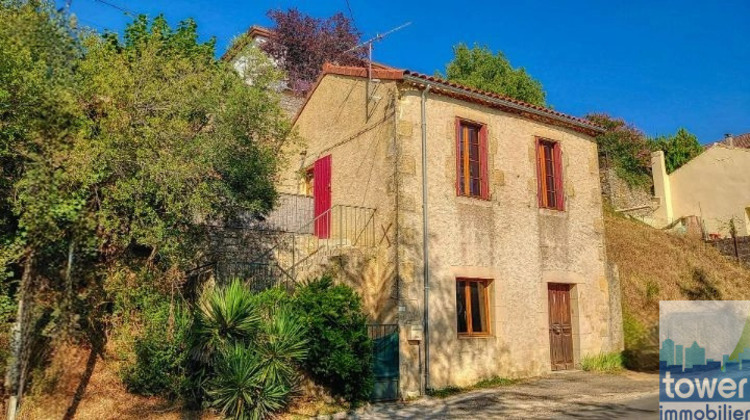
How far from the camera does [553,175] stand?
14.7 meters

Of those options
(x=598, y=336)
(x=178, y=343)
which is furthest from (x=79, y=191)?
(x=598, y=336)

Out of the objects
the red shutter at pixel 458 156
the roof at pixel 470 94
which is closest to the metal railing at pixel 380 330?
the red shutter at pixel 458 156

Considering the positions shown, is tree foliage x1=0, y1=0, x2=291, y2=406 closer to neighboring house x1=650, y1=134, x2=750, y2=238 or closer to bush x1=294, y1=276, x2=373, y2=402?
bush x1=294, y1=276, x2=373, y2=402

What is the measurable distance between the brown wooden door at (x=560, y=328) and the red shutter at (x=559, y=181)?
2.04 meters

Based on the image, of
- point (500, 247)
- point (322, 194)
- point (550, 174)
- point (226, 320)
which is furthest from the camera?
point (550, 174)

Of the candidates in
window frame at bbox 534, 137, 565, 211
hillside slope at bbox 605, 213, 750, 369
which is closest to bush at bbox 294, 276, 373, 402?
window frame at bbox 534, 137, 565, 211

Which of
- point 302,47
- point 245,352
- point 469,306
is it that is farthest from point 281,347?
point 302,47

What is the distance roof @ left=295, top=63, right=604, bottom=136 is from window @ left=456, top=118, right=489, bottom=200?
626 millimetres

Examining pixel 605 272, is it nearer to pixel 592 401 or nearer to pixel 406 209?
pixel 592 401

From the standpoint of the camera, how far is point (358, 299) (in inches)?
395

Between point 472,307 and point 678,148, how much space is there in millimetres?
27236

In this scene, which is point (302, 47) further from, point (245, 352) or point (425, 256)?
point (245, 352)

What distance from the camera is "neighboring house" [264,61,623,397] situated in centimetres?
1162

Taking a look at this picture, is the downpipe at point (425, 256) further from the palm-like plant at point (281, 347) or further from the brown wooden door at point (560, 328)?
the brown wooden door at point (560, 328)
